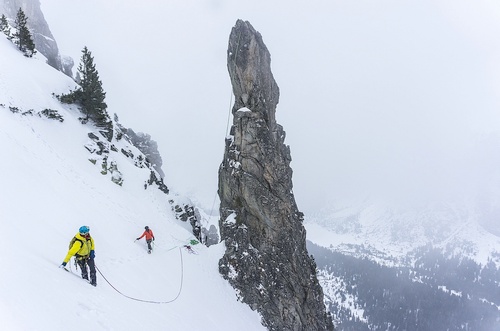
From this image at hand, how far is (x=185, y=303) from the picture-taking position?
2081 cm

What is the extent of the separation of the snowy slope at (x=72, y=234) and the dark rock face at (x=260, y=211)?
2.75 meters

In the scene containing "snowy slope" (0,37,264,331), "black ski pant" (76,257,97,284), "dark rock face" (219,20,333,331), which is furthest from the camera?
"dark rock face" (219,20,333,331)

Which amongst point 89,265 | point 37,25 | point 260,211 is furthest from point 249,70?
point 37,25

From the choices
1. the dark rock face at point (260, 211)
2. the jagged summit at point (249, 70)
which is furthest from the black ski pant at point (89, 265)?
the jagged summit at point (249, 70)

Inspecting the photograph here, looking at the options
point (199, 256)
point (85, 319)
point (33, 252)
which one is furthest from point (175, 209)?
point (85, 319)

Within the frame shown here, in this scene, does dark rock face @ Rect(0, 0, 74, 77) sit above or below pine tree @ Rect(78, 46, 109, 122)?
above

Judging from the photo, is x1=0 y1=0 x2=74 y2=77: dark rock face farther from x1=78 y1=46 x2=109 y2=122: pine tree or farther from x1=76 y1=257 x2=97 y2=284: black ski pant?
x1=76 y1=257 x2=97 y2=284: black ski pant

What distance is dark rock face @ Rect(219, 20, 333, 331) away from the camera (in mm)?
31047

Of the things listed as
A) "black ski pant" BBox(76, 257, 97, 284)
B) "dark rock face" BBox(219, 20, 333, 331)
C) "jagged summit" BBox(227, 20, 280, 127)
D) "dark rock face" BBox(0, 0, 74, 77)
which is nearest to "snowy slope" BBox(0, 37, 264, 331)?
"black ski pant" BBox(76, 257, 97, 284)

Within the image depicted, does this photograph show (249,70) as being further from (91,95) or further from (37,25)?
(37,25)

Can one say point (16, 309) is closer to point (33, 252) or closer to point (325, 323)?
point (33, 252)

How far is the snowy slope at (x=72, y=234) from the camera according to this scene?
9727 millimetres

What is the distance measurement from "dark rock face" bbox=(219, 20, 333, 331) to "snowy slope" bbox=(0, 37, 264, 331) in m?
2.75

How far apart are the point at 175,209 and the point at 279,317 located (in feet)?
56.6
